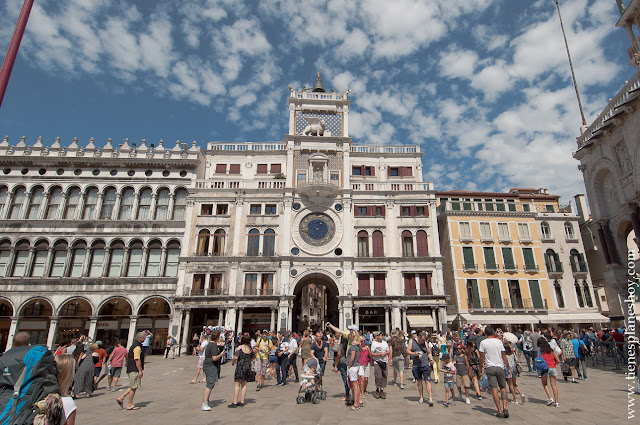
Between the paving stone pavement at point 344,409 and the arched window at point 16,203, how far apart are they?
29.2 metres

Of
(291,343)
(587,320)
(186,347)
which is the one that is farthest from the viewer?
(587,320)

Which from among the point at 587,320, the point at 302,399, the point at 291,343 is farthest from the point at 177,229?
the point at 587,320

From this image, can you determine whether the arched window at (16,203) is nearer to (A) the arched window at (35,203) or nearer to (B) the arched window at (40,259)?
(A) the arched window at (35,203)

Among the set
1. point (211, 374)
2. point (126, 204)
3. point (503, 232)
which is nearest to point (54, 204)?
point (126, 204)

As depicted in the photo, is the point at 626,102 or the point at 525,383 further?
the point at 626,102

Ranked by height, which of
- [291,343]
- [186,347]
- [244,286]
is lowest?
[186,347]

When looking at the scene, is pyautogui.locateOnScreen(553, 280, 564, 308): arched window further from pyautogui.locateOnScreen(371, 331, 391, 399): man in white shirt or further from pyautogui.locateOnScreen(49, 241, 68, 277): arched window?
pyautogui.locateOnScreen(49, 241, 68, 277): arched window

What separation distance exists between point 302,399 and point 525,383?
9520 mm

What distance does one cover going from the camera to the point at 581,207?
3997 cm

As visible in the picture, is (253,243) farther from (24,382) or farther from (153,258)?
(24,382)

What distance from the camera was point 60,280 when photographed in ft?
103

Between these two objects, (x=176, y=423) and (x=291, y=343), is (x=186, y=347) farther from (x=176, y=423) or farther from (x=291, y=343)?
(x=176, y=423)

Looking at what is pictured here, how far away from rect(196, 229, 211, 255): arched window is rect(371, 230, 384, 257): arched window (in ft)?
50.9

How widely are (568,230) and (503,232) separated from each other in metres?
7.63
